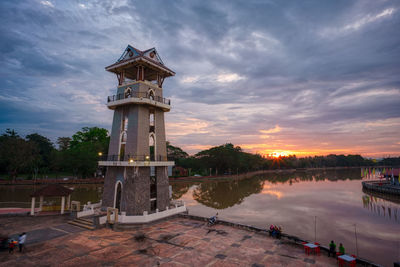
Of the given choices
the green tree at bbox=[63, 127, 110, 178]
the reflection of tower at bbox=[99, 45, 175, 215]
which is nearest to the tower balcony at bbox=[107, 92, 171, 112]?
the reflection of tower at bbox=[99, 45, 175, 215]

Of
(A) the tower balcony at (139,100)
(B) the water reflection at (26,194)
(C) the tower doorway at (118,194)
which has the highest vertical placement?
(A) the tower balcony at (139,100)

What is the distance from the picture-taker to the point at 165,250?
42.7 ft

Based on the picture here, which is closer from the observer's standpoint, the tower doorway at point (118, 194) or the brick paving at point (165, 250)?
the brick paving at point (165, 250)

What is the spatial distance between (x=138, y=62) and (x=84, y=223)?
1470 centimetres

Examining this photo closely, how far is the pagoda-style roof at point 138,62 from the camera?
2028cm

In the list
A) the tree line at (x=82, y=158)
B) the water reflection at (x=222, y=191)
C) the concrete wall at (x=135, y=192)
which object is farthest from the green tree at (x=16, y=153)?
the concrete wall at (x=135, y=192)

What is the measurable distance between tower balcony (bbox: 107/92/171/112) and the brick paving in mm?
10940

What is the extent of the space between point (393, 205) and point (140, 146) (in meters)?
43.3

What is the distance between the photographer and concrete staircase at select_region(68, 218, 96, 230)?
1667 cm

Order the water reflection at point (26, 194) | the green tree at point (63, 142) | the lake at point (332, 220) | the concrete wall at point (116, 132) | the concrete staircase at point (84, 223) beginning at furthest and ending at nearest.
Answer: the green tree at point (63, 142)
the water reflection at point (26, 194)
the concrete wall at point (116, 132)
the lake at point (332, 220)
the concrete staircase at point (84, 223)

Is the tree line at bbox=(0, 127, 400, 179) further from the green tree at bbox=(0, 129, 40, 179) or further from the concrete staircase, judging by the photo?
the concrete staircase

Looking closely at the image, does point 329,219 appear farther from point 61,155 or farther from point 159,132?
point 61,155

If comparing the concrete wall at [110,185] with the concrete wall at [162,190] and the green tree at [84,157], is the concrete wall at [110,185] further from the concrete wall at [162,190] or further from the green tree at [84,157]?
the green tree at [84,157]

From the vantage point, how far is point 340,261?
11289 millimetres
